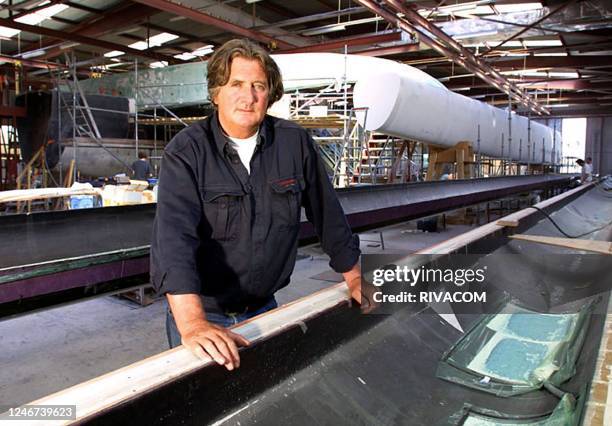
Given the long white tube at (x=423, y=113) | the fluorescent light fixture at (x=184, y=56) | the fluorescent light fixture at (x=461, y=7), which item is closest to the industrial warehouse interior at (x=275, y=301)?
the long white tube at (x=423, y=113)

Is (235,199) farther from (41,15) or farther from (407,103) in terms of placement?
(41,15)

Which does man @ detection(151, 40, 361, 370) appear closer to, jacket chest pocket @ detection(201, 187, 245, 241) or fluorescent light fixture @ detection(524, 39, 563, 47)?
jacket chest pocket @ detection(201, 187, 245, 241)

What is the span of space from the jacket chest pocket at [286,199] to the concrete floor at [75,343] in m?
1.76

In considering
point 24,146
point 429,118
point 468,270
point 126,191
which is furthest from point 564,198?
point 24,146

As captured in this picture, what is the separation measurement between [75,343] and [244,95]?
2.41 m

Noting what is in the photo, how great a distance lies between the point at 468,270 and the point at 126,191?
11.2ft

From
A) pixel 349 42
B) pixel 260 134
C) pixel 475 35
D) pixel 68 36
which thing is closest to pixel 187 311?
pixel 260 134

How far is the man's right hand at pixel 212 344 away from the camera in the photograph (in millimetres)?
1022

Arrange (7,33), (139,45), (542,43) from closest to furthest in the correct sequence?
1. (542,43)
2. (7,33)
3. (139,45)
